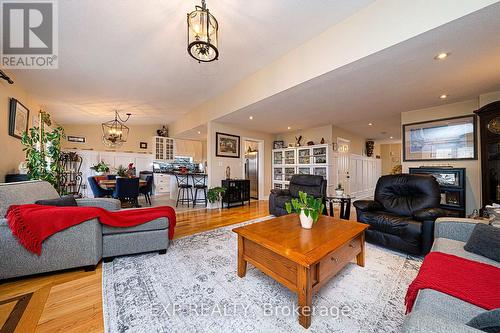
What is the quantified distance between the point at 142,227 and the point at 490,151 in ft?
16.3

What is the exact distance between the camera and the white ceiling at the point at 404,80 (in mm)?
1772

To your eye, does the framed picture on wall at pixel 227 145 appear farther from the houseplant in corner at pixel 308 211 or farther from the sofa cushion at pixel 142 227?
the houseplant in corner at pixel 308 211

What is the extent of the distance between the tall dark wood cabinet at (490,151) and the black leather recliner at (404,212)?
99cm

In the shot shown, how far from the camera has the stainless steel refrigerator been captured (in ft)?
21.8

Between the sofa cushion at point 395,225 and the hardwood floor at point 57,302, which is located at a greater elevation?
the sofa cushion at point 395,225

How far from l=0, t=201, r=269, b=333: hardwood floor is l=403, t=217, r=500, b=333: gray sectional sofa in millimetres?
1778

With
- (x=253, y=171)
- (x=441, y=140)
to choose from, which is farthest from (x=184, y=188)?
(x=441, y=140)

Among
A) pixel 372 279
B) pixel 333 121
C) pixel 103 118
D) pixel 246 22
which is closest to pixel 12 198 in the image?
pixel 246 22

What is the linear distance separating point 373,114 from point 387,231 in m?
3.03

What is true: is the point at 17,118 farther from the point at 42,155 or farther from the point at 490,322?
the point at 490,322

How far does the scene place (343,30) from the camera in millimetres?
2168

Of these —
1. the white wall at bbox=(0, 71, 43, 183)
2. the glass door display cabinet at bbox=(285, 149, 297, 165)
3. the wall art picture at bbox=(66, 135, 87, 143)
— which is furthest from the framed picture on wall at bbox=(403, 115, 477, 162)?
the wall art picture at bbox=(66, 135, 87, 143)

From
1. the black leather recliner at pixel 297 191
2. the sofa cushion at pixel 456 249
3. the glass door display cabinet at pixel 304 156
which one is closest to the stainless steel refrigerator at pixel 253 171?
the glass door display cabinet at pixel 304 156

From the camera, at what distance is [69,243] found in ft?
6.07
